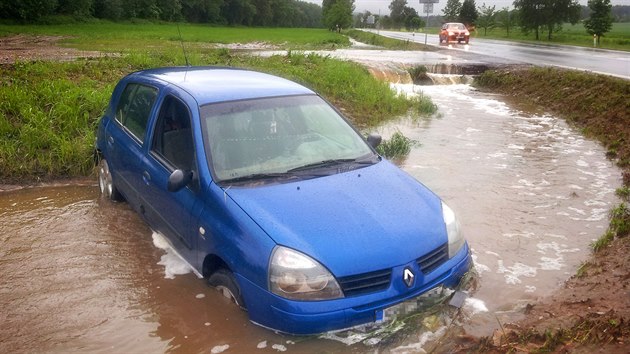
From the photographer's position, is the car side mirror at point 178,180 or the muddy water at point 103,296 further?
the car side mirror at point 178,180

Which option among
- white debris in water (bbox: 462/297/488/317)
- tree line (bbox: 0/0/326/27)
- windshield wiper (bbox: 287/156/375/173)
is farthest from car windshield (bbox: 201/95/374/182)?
tree line (bbox: 0/0/326/27)

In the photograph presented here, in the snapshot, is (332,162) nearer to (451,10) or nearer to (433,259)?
(433,259)

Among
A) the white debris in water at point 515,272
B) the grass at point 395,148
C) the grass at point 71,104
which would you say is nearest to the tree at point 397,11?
the grass at point 71,104

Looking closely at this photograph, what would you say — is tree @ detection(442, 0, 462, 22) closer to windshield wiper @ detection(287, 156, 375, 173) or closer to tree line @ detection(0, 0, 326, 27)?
tree line @ detection(0, 0, 326, 27)

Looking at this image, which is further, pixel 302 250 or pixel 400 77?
pixel 400 77

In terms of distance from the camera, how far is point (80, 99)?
28.5 feet

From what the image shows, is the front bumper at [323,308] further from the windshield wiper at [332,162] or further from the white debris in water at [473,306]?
the windshield wiper at [332,162]

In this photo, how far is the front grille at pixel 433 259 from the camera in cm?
348

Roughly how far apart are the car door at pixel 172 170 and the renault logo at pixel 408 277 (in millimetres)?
1573

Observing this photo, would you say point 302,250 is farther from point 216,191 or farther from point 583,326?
point 583,326

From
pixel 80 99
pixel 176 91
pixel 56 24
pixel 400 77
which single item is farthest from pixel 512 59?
pixel 56 24

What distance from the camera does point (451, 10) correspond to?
66625 mm

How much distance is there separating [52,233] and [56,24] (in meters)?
45.6

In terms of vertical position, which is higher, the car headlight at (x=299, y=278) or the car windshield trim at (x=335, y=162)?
the car windshield trim at (x=335, y=162)
